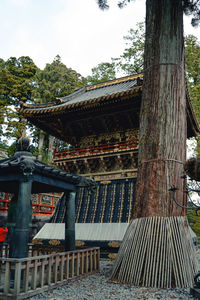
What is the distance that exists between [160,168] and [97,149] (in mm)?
7974

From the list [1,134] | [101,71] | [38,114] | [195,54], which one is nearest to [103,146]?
[38,114]

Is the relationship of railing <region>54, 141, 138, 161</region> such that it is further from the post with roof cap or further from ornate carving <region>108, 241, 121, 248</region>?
the post with roof cap

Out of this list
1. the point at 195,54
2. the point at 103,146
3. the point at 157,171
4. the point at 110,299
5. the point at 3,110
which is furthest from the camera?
the point at 3,110

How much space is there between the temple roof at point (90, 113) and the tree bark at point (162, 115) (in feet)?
14.8

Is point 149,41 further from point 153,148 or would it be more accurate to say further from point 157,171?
point 157,171

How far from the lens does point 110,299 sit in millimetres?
4559

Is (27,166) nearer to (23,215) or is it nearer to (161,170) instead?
(23,215)

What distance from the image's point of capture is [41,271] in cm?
515

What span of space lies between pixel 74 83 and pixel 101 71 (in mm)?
3400

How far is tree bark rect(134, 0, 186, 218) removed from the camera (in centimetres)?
611

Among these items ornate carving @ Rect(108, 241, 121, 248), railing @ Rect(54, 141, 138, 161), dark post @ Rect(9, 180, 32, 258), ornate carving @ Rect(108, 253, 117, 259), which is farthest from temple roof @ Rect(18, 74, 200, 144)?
dark post @ Rect(9, 180, 32, 258)

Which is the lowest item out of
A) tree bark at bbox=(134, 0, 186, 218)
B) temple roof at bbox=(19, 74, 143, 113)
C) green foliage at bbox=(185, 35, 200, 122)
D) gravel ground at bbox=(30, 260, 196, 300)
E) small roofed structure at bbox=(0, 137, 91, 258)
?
gravel ground at bbox=(30, 260, 196, 300)

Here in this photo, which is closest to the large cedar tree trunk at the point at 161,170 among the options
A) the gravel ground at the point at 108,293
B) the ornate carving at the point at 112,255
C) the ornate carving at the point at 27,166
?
the gravel ground at the point at 108,293

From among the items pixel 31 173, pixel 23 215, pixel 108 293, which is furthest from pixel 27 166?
pixel 108 293
